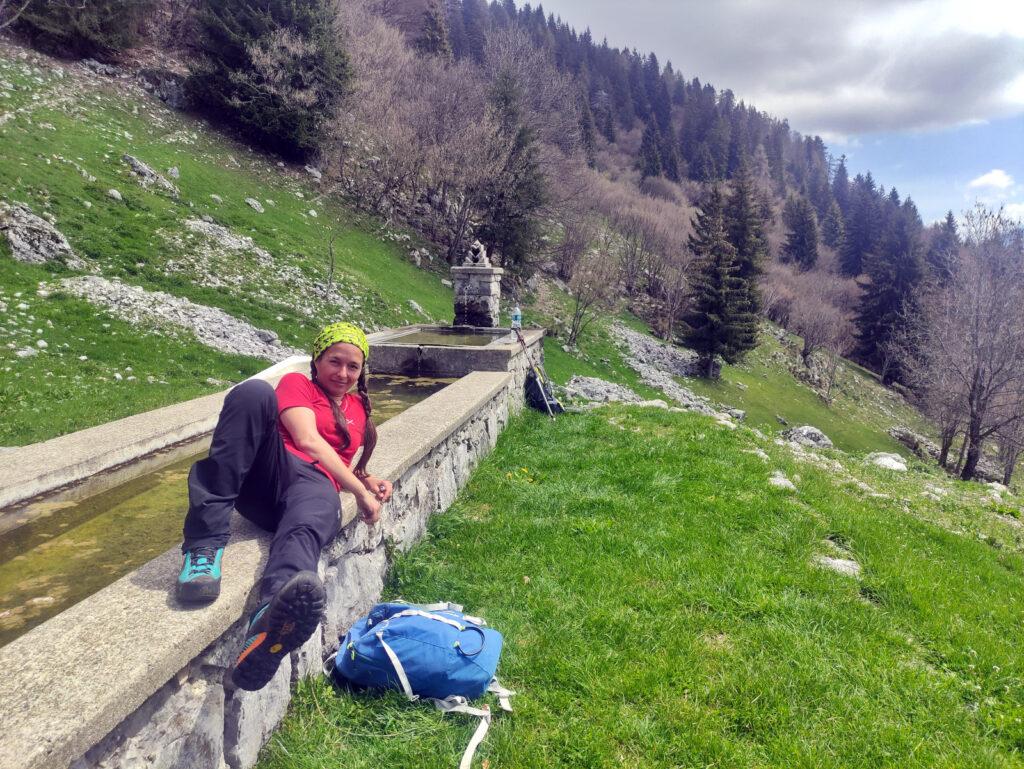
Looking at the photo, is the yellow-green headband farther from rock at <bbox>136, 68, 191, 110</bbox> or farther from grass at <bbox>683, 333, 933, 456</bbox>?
rock at <bbox>136, 68, 191, 110</bbox>

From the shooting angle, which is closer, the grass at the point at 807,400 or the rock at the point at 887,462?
the rock at the point at 887,462

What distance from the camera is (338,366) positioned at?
10.6 feet

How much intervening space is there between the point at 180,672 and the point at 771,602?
3.31m

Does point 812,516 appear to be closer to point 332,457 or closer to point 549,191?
point 332,457

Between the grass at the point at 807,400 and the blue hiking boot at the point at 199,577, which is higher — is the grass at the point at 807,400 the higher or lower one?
the lower one

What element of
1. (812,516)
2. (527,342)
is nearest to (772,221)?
(527,342)

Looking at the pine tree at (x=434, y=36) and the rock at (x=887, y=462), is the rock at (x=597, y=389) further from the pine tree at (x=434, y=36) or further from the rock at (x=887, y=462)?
the pine tree at (x=434, y=36)

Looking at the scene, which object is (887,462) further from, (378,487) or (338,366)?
(338,366)

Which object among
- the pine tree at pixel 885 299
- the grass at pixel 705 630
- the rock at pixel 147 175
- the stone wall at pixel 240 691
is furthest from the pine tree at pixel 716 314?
the stone wall at pixel 240 691

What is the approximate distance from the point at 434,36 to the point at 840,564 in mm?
51977

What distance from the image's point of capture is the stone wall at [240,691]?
1962 mm

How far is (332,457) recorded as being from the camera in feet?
9.88

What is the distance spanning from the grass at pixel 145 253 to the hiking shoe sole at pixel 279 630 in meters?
6.26

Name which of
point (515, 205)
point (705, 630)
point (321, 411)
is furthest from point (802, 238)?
point (321, 411)
